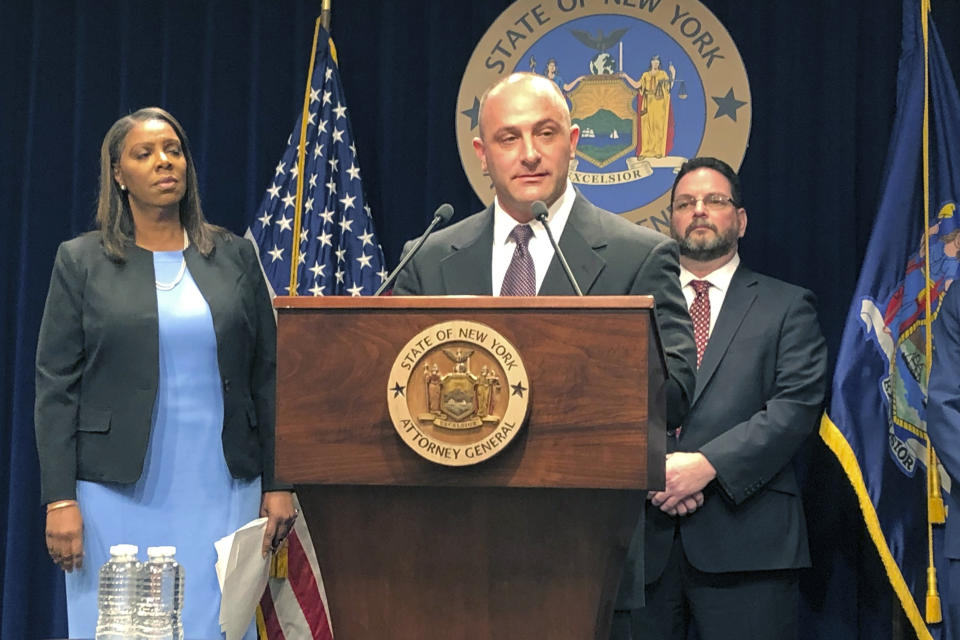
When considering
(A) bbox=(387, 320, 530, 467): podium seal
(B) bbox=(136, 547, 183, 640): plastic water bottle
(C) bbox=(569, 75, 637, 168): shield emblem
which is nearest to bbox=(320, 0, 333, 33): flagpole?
(C) bbox=(569, 75, 637, 168): shield emblem

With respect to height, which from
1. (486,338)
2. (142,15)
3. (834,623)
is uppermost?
(142,15)

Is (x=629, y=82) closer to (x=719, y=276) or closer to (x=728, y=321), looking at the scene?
(x=719, y=276)

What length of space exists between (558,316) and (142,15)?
11.9ft

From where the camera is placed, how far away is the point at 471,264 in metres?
2.32

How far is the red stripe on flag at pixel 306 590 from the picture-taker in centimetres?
407

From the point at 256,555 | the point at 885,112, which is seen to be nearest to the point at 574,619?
the point at 256,555

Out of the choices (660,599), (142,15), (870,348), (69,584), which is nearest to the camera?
(69,584)

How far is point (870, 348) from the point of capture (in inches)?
156

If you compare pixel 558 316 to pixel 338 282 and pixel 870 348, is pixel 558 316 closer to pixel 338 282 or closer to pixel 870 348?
pixel 870 348

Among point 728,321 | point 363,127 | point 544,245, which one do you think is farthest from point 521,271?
point 363,127

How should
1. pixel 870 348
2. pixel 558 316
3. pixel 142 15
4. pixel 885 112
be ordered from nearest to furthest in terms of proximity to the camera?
pixel 558 316 → pixel 870 348 → pixel 885 112 → pixel 142 15

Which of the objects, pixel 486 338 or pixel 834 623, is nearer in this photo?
pixel 486 338

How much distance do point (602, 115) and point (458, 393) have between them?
2.94 meters

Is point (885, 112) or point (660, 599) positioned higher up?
point (885, 112)
